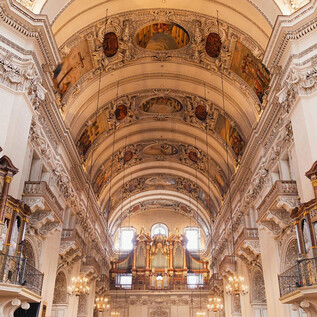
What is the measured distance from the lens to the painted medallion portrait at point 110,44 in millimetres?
14895

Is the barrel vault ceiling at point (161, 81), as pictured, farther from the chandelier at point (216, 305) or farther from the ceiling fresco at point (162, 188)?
the chandelier at point (216, 305)

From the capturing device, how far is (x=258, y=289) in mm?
16078

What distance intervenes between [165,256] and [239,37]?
68.1ft

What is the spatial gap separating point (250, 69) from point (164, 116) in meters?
6.69

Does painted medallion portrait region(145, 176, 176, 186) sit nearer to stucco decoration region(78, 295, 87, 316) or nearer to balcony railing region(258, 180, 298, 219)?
stucco decoration region(78, 295, 87, 316)

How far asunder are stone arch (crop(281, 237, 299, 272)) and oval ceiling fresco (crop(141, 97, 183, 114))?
9.98 metres

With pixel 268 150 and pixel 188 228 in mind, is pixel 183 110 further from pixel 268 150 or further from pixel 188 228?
pixel 188 228

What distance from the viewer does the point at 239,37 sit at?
549 inches

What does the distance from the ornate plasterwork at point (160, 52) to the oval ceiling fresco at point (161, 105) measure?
3.24 m

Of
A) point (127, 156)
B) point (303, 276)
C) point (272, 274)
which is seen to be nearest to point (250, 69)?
point (272, 274)

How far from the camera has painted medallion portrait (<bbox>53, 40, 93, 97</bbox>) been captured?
46.2 ft

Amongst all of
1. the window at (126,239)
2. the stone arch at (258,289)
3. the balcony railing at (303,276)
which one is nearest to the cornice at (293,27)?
the balcony railing at (303,276)

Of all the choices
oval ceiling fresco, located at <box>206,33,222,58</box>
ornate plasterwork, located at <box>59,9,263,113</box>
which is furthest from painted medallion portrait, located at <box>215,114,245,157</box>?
oval ceiling fresco, located at <box>206,33,222,58</box>

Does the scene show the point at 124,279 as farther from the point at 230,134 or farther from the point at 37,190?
the point at 37,190
